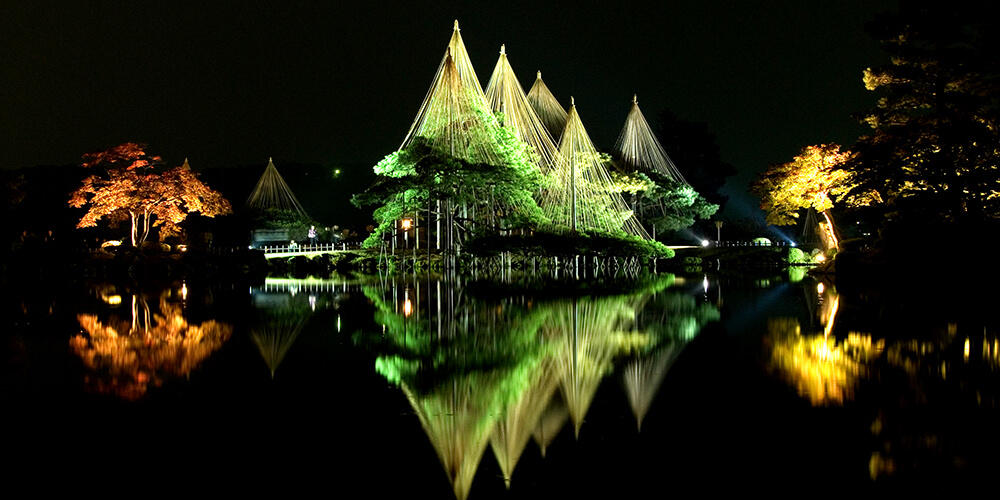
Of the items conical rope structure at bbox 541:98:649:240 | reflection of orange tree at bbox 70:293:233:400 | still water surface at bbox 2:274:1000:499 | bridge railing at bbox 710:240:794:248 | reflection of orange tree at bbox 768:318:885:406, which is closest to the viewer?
still water surface at bbox 2:274:1000:499

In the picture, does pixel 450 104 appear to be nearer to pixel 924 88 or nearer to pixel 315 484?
pixel 924 88

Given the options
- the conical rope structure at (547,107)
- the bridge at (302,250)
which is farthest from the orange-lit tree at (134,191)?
the conical rope structure at (547,107)

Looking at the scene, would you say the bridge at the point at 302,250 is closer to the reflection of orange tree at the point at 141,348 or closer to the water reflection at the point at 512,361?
the water reflection at the point at 512,361

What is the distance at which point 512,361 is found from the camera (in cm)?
793

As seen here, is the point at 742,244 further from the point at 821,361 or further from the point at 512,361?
the point at 512,361

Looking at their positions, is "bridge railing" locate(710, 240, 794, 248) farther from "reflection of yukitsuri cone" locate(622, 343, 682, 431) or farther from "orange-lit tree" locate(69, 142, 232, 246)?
"reflection of yukitsuri cone" locate(622, 343, 682, 431)

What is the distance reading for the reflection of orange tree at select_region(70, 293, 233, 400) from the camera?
7008 millimetres

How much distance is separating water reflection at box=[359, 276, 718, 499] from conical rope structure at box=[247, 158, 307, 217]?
3274cm

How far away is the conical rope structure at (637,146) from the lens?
4281cm

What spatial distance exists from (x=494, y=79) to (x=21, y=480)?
35.5 m

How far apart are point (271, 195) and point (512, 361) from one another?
4070cm

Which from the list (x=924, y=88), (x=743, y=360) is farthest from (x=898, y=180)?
(x=743, y=360)

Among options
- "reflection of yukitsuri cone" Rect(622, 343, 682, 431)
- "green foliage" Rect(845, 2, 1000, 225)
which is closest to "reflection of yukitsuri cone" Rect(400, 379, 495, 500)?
"reflection of yukitsuri cone" Rect(622, 343, 682, 431)

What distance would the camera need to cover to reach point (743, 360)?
311 inches
